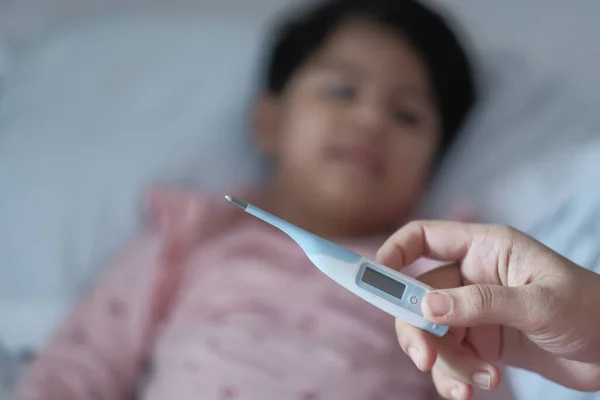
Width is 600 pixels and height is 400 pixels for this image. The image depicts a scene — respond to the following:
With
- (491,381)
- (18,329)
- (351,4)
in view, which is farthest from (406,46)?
(18,329)

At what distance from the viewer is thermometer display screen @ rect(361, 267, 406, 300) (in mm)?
577

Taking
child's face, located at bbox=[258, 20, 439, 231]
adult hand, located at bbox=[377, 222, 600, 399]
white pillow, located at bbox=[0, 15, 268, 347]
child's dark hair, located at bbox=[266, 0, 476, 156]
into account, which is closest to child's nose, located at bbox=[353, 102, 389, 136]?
child's face, located at bbox=[258, 20, 439, 231]

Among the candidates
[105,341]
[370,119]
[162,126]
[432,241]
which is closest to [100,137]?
[162,126]

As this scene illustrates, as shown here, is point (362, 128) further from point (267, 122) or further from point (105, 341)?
point (105, 341)

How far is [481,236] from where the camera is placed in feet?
2.13

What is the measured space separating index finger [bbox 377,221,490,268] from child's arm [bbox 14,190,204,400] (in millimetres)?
520

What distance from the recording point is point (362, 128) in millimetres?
1078

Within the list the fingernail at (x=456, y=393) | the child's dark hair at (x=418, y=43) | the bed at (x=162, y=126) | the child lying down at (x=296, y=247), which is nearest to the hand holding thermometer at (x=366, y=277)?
the fingernail at (x=456, y=393)

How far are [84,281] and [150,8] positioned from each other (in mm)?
681

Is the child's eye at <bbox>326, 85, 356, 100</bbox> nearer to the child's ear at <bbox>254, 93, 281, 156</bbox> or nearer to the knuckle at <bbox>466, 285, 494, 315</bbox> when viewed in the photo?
the child's ear at <bbox>254, 93, 281, 156</bbox>

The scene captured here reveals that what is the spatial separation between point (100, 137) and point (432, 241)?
80 centimetres

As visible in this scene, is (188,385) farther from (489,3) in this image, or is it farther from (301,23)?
(489,3)

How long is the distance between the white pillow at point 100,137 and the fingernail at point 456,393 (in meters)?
0.72

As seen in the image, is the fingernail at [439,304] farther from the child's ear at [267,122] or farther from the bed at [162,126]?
the child's ear at [267,122]
